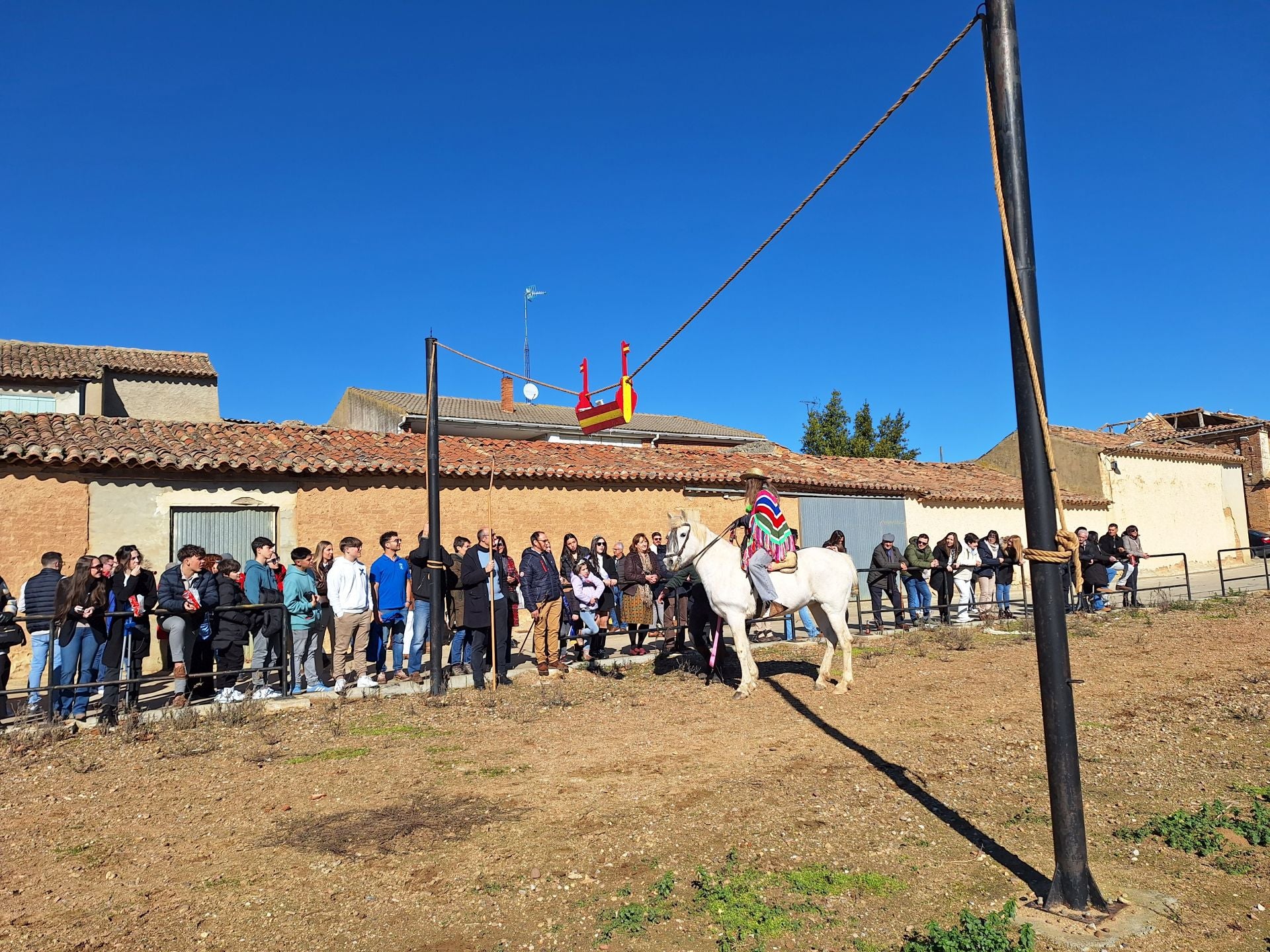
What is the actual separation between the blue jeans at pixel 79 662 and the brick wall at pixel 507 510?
18.3 feet

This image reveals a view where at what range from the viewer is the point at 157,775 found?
6777mm

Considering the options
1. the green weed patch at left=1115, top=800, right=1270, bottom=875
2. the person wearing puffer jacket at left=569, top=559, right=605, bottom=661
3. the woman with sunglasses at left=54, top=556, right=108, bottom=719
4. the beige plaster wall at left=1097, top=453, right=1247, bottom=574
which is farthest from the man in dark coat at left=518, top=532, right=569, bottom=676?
the beige plaster wall at left=1097, top=453, right=1247, bottom=574

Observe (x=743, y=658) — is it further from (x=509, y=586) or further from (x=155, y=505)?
(x=155, y=505)

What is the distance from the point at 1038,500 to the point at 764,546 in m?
6.00

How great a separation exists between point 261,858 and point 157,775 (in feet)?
8.05

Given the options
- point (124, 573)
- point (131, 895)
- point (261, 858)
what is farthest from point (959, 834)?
point (124, 573)

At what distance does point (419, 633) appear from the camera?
11391 millimetres

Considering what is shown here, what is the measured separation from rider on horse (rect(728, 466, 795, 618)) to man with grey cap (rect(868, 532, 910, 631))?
5.09m

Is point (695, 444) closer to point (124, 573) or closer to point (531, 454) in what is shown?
point (531, 454)

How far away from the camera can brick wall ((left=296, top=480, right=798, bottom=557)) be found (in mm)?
14773

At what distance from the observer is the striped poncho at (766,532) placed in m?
9.96

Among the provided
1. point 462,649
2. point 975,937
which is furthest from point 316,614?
point 975,937

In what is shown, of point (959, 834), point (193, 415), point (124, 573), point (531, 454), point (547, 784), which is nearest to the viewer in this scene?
point (959, 834)

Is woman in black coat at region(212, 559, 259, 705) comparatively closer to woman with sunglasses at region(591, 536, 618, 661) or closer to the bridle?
woman with sunglasses at region(591, 536, 618, 661)
